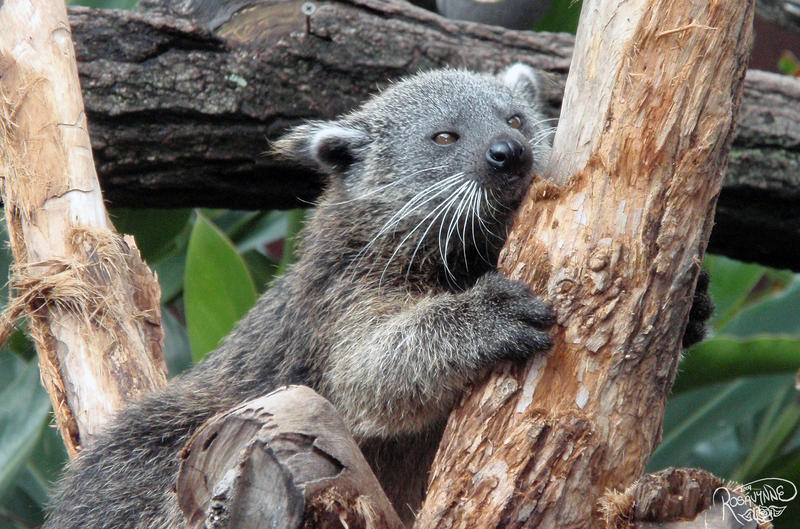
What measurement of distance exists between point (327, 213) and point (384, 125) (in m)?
0.59

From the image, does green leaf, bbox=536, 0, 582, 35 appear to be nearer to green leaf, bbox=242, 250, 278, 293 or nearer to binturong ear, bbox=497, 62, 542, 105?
binturong ear, bbox=497, 62, 542, 105

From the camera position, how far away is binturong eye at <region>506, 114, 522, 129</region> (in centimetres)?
437

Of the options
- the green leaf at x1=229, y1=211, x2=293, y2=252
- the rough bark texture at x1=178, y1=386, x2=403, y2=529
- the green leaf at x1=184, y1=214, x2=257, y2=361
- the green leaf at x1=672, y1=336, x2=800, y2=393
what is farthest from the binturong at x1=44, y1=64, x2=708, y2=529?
the green leaf at x1=229, y1=211, x2=293, y2=252

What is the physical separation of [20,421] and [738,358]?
425 centimetres

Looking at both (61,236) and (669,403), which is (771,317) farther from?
(61,236)

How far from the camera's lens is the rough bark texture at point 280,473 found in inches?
94.3

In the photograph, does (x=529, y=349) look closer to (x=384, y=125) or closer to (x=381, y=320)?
(x=381, y=320)

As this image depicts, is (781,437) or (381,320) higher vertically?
(381,320)

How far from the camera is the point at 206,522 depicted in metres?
2.44

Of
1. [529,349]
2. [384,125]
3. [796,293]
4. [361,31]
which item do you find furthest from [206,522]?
[796,293]

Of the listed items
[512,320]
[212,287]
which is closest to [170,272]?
[212,287]

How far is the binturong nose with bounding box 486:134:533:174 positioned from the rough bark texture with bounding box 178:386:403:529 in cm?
150

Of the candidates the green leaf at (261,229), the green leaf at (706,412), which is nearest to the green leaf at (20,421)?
→ the green leaf at (261,229)

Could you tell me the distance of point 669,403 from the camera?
6086 mm
